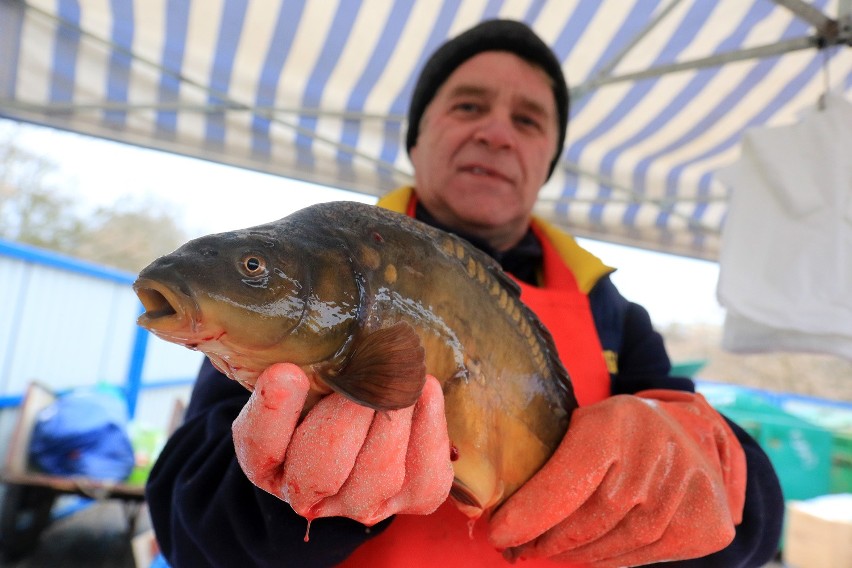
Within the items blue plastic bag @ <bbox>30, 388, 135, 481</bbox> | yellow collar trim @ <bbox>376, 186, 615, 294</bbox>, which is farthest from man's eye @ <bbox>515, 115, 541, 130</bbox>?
blue plastic bag @ <bbox>30, 388, 135, 481</bbox>

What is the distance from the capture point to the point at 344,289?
977mm

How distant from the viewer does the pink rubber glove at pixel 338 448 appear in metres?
0.91

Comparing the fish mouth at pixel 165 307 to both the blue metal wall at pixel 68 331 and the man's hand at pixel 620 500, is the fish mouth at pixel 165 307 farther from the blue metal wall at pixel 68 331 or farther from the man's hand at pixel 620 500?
the blue metal wall at pixel 68 331

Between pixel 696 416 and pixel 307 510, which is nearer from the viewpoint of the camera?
pixel 307 510

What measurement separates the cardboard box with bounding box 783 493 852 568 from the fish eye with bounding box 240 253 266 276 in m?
4.87

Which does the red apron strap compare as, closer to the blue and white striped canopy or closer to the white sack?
the white sack

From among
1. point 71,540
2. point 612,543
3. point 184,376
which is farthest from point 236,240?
point 184,376

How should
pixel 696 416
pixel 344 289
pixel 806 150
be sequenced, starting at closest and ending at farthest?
pixel 344 289 < pixel 696 416 < pixel 806 150

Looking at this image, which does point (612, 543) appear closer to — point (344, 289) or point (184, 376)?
point (344, 289)

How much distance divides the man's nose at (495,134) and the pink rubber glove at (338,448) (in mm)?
1232

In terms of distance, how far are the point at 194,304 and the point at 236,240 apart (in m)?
0.14

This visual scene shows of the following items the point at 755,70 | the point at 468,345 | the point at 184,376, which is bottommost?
the point at 184,376

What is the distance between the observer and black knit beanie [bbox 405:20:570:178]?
2201mm

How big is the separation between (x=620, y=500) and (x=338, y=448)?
2.20ft
